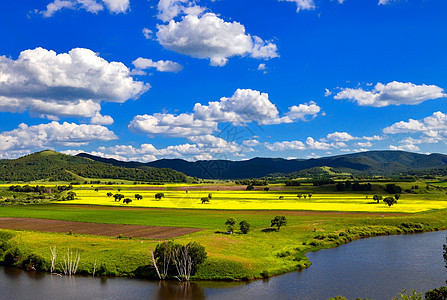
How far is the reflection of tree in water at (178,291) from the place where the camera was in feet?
134

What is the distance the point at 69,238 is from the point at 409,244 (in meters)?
67.4

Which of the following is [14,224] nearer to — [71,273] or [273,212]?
[71,273]

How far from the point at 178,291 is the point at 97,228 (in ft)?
152

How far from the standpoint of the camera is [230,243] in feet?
A: 205

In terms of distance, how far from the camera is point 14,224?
89188mm

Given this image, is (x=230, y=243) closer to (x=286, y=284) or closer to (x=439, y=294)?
(x=286, y=284)

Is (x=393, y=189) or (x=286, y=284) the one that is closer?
(x=286, y=284)

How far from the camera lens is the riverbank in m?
49.8

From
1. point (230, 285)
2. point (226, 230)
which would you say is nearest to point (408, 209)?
point (226, 230)

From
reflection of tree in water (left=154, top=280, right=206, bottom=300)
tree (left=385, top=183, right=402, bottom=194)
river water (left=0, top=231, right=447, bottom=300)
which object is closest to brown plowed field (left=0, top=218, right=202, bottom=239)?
river water (left=0, top=231, right=447, bottom=300)

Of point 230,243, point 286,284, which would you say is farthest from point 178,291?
point 230,243

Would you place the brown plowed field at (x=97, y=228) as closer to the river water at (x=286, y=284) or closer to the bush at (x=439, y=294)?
the river water at (x=286, y=284)

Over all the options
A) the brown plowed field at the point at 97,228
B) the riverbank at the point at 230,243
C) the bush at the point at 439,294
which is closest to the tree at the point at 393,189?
the riverbank at the point at 230,243

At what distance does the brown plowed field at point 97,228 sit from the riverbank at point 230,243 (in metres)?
4.28
